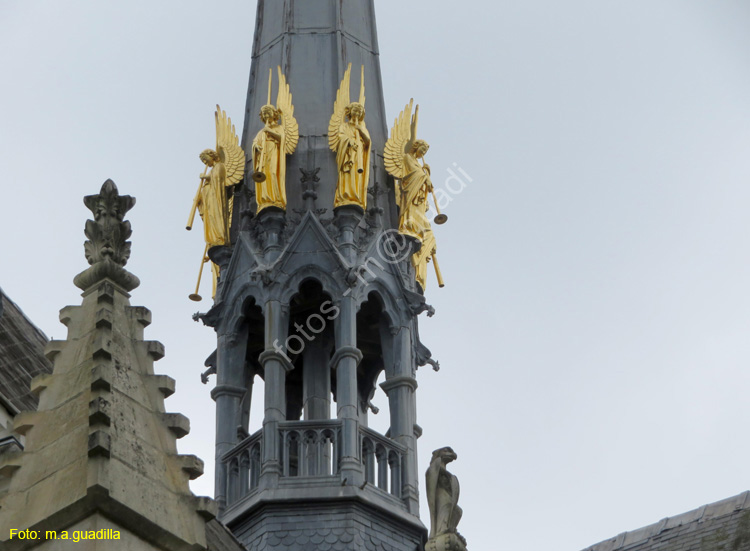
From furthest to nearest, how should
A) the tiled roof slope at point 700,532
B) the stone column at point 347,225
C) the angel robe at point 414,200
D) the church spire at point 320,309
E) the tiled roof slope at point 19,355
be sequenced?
the angel robe at point 414,200 < the stone column at point 347,225 < the church spire at point 320,309 < the tiled roof slope at point 700,532 < the tiled roof slope at point 19,355

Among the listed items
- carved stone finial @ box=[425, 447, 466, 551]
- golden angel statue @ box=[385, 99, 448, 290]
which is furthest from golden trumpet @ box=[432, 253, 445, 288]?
carved stone finial @ box=[425, 447, 466, 551]

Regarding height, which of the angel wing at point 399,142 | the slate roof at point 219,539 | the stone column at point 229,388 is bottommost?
the slate roof at point 219,539

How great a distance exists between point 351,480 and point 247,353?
4.30 m

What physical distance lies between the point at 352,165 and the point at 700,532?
825cm

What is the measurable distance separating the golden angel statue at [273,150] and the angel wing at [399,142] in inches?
63.0

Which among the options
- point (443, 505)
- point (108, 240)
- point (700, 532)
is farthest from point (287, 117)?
point (108, 240)

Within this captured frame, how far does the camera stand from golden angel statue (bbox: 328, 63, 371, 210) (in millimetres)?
33562

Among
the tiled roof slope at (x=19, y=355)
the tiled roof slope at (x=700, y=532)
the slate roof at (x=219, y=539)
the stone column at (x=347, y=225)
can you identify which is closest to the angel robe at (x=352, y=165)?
the stone column at (x=347, y=225)

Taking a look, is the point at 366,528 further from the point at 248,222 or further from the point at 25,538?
the point at 25,538

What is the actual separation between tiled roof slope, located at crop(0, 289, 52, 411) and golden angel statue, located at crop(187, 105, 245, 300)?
4.66 metres

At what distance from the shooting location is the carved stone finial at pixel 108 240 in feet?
67.0

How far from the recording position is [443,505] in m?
25.9

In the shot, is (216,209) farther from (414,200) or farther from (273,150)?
(414,200)

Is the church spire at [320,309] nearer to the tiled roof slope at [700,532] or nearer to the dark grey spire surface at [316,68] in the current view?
the dark grey spire surface at [316,68]
